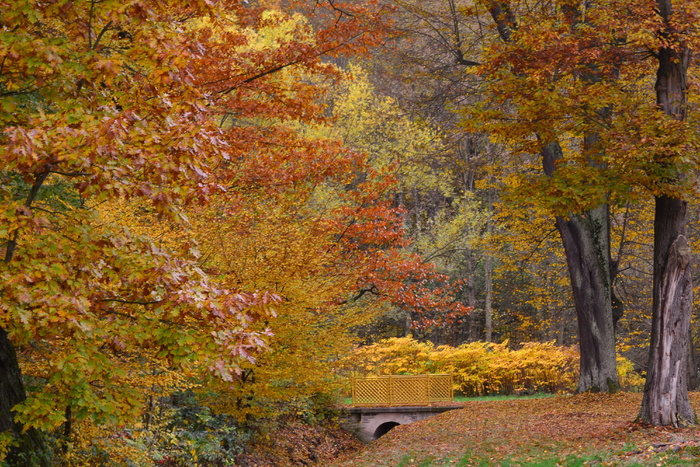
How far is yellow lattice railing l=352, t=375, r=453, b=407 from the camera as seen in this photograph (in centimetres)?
2055

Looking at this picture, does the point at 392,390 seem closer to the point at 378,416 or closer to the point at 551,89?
the point at 378,416

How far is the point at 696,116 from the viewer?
33.3ft

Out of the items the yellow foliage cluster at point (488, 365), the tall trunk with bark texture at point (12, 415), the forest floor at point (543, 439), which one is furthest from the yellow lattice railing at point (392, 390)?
the tall trunk with bark texture at point (12, 415)

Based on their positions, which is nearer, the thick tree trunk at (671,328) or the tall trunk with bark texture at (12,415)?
the tall trunk with bark texture at (12,415)

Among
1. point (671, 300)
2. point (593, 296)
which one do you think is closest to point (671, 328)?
point (671, 300)

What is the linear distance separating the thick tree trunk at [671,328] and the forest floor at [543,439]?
41 centimetres

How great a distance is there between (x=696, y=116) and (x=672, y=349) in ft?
11.9

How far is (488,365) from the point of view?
73.8 ft

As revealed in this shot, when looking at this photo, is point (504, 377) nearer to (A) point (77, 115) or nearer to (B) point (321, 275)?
(B) point (321, 275)

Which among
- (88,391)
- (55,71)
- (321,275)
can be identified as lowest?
(88,391)

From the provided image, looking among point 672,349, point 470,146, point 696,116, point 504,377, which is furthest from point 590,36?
point 470,146

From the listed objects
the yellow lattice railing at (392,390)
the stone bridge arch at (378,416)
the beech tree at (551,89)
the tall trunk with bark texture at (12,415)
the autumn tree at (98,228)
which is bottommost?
the stone bridge arch at (378,416)

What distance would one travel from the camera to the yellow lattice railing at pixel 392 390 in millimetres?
20547

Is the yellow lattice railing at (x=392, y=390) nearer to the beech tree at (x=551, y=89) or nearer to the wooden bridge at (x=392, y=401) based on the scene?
the wooden bridge at (x=392, y=401)
